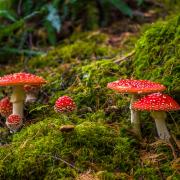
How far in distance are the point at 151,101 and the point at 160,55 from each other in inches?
48.6

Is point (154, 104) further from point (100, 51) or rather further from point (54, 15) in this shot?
point (54, 15)

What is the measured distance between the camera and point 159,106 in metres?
3.16

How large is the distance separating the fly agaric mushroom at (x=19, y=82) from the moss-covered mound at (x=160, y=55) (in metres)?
1.19

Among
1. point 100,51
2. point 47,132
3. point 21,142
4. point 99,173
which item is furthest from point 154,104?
point 100,51

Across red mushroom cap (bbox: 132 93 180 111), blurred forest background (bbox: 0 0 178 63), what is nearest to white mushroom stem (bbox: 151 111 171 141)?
red mushroom cap (bbox: 132 93 180 111)

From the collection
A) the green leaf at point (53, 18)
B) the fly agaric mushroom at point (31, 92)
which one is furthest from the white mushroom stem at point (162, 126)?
the green leaf at point (53, 18)

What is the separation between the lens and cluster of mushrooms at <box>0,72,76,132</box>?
12.1ft

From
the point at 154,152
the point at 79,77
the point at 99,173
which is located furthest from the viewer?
the point at 79,77

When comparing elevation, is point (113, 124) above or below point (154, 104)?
below

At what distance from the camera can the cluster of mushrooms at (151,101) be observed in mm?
3193

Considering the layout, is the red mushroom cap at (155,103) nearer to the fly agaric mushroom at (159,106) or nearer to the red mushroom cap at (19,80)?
the fly agaric mushroom at (159,106)

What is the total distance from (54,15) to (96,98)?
9.98 feet

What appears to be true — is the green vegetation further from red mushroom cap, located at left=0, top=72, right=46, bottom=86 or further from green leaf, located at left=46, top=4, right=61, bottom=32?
green leaf, located at left=46, top=4, right=61, bottom=32

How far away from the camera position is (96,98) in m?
4.23
